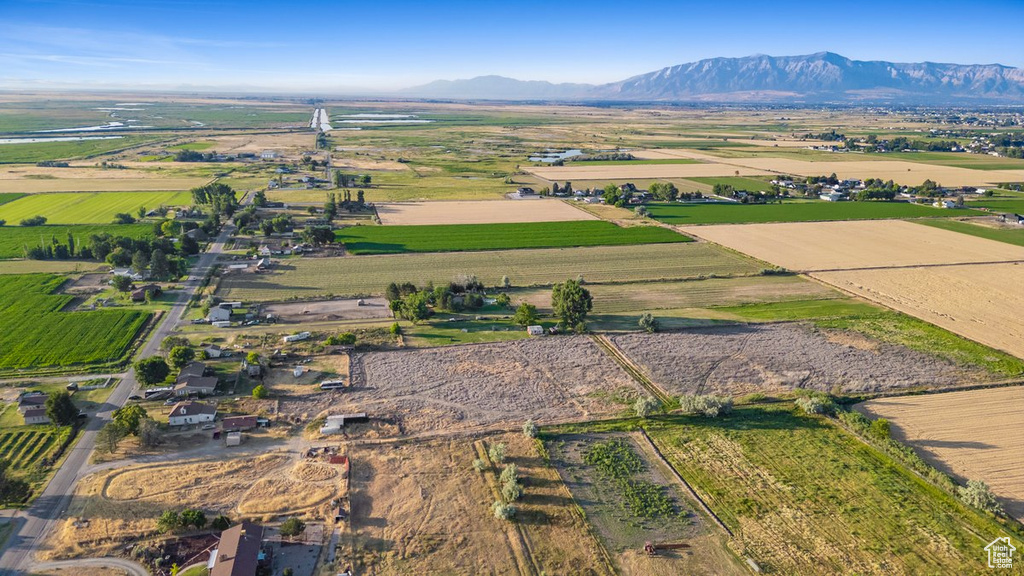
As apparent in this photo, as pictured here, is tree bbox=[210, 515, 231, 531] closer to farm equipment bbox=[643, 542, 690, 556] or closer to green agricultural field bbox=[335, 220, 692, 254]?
farm equipment bbox=[643, 542, 690, 556]

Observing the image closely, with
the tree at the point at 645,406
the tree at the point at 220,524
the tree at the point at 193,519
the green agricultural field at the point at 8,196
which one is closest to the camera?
the tree at the point at 193,519

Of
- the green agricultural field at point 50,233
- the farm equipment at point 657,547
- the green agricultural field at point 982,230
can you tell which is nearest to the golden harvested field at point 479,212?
the green agricultural field at point 50,233

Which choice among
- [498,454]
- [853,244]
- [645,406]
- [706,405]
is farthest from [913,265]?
[498,454]

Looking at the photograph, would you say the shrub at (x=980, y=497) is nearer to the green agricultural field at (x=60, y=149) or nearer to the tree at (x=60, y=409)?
the tree at (x=60, y=409)

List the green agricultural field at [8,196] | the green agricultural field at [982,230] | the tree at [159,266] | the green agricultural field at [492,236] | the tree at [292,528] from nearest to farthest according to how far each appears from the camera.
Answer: the tree at [292,528] → the tree at [159,266] → the green agricultural field at [492,236] → the green agricultural field at [982,230] → the green agricultural field at [8,196]

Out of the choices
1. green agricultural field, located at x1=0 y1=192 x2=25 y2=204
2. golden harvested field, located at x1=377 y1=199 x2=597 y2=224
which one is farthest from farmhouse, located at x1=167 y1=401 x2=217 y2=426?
green agricultural field, located at x1=0 y1=192 x2=25 y2=204

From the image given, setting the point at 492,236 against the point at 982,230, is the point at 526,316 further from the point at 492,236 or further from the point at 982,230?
the point at 982,230
